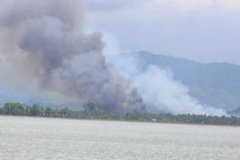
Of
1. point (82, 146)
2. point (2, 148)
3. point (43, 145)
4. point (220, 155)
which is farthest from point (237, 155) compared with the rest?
point (2, 148)

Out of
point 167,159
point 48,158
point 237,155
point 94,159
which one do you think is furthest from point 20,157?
point 237,155

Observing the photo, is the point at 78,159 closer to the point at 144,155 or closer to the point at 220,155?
the point at 144,155

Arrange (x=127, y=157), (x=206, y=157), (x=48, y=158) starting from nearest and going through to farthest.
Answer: (x=48, y=158), (x=127, y=157), (x=206, y=157)

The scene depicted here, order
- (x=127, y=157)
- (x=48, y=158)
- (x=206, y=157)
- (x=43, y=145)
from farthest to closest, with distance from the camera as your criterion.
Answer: (x=43, y=145) < (x=206, y=157) < (x=127, y=157) < (x=48, y=158)

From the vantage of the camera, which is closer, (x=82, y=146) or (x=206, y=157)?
(x=206, y=157)

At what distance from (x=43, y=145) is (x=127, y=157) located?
18657 millimetres

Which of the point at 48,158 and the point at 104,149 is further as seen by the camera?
the point at 104,149

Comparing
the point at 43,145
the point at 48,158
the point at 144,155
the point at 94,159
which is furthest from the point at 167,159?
the point at 43,145

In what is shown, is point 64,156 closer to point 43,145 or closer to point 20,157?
point 20,157

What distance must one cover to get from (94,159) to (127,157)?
5.88 metres

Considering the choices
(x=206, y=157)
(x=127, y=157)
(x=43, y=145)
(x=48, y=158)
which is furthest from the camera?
(x=43, y=145)

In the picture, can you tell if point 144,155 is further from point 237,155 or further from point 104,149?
point 237,155

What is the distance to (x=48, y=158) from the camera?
6969 cm

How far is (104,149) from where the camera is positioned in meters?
87.7
